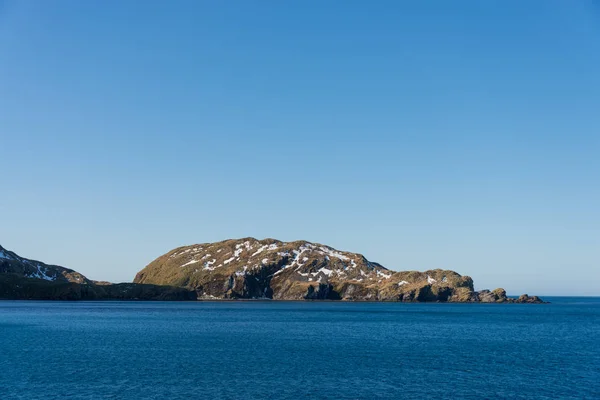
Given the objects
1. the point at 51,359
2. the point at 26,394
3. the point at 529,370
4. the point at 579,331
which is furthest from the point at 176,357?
the point at 579,331

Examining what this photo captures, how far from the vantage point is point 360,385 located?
6244 cm

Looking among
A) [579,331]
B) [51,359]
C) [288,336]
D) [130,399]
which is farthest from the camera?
[579,331]

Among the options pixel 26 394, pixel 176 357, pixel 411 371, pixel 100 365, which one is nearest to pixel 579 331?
pixel 411 371

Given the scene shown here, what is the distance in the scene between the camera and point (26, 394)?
5534 cm

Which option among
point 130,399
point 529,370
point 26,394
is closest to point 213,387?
point 130,399

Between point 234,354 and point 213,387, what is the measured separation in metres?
26.1

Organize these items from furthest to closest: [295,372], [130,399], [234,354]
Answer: [234,354] < [295,372] < [130,399]

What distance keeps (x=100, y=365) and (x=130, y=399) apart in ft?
71.9

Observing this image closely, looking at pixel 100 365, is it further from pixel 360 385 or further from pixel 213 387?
pixel 360 385

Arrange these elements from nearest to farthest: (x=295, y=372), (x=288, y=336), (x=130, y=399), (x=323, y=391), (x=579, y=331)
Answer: (x=130, y=399), (x=323, y=391), (x=295, y=372), (x=288, y=336), (x=579, y=331)

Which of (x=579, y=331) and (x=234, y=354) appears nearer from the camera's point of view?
(x=234, y=354)

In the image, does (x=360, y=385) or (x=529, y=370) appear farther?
(x=529, y=370)

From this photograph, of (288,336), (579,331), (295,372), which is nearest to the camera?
(295,372)

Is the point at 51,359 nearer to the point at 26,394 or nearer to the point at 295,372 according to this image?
the point at 26,394
